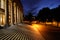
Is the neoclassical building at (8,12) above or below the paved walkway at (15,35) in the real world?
above

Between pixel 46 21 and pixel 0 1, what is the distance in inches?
1345

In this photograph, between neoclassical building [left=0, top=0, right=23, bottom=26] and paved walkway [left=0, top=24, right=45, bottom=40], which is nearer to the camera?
paved walkway [left=0, top=24, right=45, bottom=40]

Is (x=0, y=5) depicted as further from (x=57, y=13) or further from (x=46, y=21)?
(x=46, y=21)

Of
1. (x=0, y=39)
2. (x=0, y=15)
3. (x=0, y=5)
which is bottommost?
(x=0, y=39)

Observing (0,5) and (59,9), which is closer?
(0,5)

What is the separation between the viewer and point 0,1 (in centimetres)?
2478

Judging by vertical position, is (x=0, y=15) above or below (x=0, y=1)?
below

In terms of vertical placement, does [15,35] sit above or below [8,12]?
below

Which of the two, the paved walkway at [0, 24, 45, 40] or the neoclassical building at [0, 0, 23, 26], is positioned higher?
the neoclassical building at [0, 0, 23, 26]

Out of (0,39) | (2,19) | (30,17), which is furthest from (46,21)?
(0,39)

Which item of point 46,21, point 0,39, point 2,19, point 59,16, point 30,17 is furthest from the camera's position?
point 30,17

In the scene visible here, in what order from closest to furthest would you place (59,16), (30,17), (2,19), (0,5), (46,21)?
(0,5) → (2,19) → (59,16) → (46,21) → (30,17)

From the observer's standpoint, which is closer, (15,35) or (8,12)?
(15,35)

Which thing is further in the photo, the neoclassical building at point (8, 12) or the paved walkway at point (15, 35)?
the neoclassical building at point (8, 12)
